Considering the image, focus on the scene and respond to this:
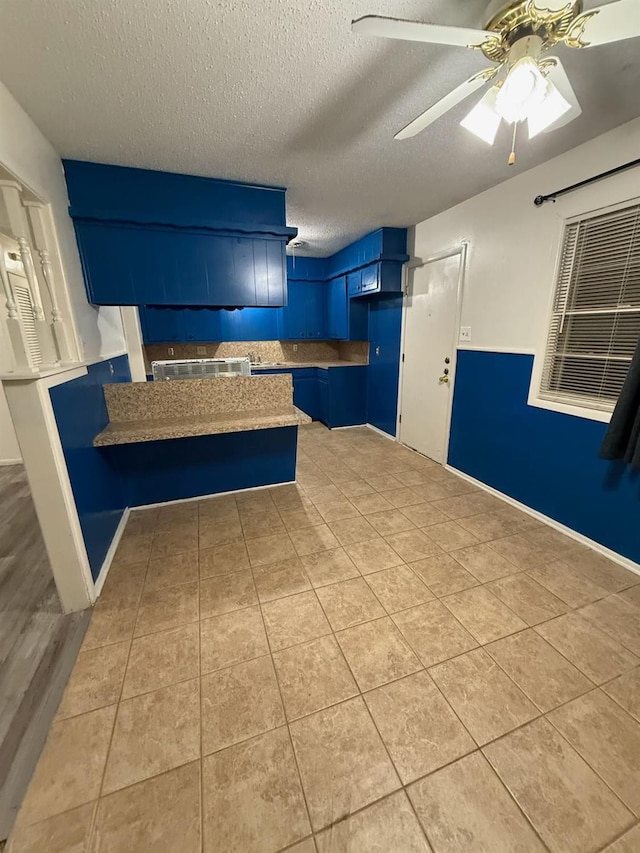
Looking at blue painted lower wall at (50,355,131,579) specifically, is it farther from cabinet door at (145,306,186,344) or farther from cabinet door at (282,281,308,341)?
Result: cabinet door at (282,281,308,341)

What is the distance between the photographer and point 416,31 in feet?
3.11

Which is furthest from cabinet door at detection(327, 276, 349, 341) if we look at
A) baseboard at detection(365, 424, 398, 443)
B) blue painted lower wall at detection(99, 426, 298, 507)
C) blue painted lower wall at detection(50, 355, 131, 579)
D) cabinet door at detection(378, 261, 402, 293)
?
blue painted lower wall at detection(50, 355, 131, 579)

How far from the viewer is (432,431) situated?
357 centimetres

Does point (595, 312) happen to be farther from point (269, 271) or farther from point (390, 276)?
point (269, 271)

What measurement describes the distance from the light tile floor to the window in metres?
1.04

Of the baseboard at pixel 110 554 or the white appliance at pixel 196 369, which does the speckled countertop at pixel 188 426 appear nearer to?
the baseboard at pixel 110 554

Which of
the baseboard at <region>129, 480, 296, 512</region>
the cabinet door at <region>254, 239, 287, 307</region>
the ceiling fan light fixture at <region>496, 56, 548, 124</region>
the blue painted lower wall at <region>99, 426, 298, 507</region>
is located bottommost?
the baseboard at <region>129, 480, 296, 512</region>

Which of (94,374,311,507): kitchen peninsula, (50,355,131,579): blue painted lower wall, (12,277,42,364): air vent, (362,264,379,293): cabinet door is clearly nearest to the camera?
(12,277,42,364): air vent

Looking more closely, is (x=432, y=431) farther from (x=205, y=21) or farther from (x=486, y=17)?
(x=205, y=21)

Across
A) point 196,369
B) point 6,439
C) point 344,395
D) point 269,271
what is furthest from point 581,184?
point 6,439

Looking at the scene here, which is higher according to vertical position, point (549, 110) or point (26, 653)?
point (549, 110)

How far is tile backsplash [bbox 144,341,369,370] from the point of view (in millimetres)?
4781

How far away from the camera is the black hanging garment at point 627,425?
1.80 metres

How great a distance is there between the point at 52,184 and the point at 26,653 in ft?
7.93
